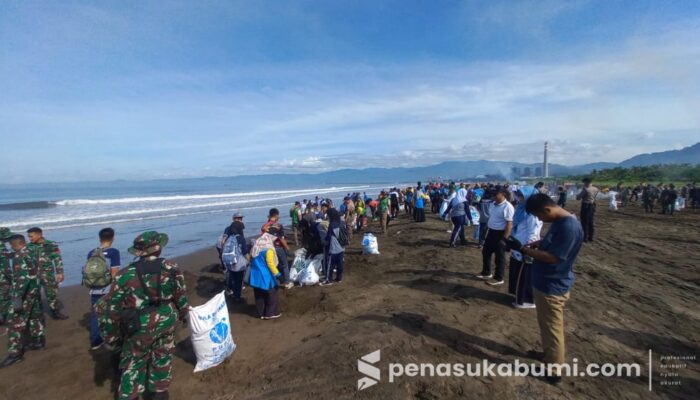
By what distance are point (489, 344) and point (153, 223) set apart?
22.2m

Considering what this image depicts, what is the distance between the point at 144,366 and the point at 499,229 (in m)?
6.01

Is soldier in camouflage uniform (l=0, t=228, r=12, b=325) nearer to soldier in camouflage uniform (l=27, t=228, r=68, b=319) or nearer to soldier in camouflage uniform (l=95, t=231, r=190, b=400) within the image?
soldier in camouflage uniform (l=27, t=228, r=68, b=319)

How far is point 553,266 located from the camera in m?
3.37

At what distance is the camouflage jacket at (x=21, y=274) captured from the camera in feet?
15.3

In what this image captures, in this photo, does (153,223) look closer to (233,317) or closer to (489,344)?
(233,317)

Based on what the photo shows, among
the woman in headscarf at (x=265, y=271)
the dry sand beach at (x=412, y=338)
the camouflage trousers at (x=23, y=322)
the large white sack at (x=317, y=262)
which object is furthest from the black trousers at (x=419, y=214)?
the camouflage trousers at (x=23, y=322)

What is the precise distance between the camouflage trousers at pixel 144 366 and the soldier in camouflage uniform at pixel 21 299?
2.97m

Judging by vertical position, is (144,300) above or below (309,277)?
above

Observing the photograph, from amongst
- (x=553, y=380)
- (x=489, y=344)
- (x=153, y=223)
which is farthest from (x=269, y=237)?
(x=153, y=223)

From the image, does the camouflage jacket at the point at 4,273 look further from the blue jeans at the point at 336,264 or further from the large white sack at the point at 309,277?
the blue jeans at the point at 336,264

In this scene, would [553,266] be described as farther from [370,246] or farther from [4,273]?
[4,273]

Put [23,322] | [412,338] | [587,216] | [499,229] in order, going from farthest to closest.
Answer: [587,216] < [499,229] < [23,322] < [412,338]

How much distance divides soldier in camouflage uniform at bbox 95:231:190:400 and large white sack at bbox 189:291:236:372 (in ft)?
2.25

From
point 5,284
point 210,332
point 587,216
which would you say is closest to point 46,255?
point 5,284
